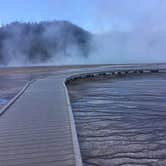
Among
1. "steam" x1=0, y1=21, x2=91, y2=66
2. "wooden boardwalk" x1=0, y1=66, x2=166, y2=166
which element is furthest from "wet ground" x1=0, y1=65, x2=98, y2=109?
"steam" x1=0, y1=21, x2=91, y2=66

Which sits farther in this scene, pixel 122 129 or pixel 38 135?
pixel 122 129

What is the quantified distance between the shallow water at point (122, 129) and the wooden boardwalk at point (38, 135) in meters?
0.47

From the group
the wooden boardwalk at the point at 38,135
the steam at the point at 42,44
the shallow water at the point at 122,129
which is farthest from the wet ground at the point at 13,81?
the steam at the point at 42,44

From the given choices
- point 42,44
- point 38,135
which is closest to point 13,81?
point 38,135

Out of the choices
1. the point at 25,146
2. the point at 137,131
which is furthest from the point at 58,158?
the point at 137,131

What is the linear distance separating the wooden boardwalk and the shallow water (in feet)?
1.54

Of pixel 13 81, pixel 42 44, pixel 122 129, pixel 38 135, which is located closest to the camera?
pixel 38 135

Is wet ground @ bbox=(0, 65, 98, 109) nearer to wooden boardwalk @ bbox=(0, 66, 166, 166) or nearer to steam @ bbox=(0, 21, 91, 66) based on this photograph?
wooden boardwalk @ bbox=(0, 66, 166, 166)

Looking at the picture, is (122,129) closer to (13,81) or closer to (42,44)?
(13,81)

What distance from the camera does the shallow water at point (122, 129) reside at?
6.68 m

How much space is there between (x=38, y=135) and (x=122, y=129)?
7.95ft

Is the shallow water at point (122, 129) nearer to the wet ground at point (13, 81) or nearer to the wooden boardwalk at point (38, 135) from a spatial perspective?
the wooden boardwalk at point (38, 135)

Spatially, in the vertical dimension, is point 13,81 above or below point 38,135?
below

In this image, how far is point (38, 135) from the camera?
23.4ft
